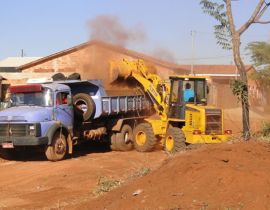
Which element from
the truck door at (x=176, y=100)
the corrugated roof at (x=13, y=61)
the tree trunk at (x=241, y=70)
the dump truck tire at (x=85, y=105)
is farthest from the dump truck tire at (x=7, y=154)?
the corrugated roof at (x=13, y=61)

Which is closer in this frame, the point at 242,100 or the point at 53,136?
the point at 242,100

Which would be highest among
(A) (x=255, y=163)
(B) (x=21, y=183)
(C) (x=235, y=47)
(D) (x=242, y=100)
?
(C) (x=235, y=47)

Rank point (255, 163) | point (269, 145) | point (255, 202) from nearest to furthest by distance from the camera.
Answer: point (255, 202), point (255, 163), point (269, 145)

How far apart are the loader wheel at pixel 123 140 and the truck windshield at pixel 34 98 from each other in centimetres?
367

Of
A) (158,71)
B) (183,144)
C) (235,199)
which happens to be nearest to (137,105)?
(158,71)

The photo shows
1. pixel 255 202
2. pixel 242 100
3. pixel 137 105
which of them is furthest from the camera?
pixel 137 105

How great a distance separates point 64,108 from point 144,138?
3553mm

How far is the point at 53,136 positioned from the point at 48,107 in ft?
3.25

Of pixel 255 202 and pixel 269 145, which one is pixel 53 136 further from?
pixel 255 202

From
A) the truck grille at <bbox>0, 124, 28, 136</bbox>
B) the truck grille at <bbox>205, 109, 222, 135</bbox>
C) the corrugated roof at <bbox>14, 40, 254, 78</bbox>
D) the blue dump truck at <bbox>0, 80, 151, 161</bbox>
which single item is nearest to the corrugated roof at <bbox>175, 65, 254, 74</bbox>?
the corrugated roof at <bbox>14, 40, 254, 78</bbox>

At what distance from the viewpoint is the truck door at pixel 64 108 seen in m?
17.2

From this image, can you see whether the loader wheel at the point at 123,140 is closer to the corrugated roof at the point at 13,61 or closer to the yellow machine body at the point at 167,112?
the yellow machine body at the point at 167,112

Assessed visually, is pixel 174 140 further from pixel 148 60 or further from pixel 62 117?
pixel 148 60

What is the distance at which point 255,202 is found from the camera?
24.1 ft
